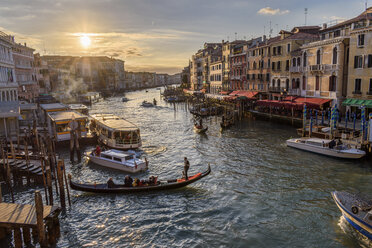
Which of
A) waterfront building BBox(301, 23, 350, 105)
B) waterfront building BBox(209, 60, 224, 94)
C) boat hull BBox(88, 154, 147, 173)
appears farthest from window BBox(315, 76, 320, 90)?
waterfront building BBox(209, 60, 224, 94)

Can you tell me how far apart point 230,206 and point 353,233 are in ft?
20.5

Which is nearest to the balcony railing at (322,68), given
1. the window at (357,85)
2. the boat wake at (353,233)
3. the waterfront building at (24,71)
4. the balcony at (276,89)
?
the window at (357,85)

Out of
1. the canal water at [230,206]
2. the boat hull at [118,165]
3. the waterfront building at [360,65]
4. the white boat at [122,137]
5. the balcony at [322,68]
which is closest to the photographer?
the canal water at [230,206]

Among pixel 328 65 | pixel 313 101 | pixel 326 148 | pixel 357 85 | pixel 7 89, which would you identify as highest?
pixel 328 65

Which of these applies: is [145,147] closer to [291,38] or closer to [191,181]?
[191,181]

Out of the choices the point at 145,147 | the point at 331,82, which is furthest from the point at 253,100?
the point at 145,147

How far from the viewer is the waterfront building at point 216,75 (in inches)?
2904

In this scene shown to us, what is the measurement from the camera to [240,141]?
3209cm

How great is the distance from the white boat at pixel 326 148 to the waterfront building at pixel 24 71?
5005cm

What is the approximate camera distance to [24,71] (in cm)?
5912

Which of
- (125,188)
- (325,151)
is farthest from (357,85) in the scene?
(125,188)

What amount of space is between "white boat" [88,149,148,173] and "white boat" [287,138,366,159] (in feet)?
49.8

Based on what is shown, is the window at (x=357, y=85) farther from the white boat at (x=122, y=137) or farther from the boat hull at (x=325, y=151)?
the white boat at (x=122, y=137)

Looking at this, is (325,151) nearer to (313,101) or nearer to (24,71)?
(313,101)
